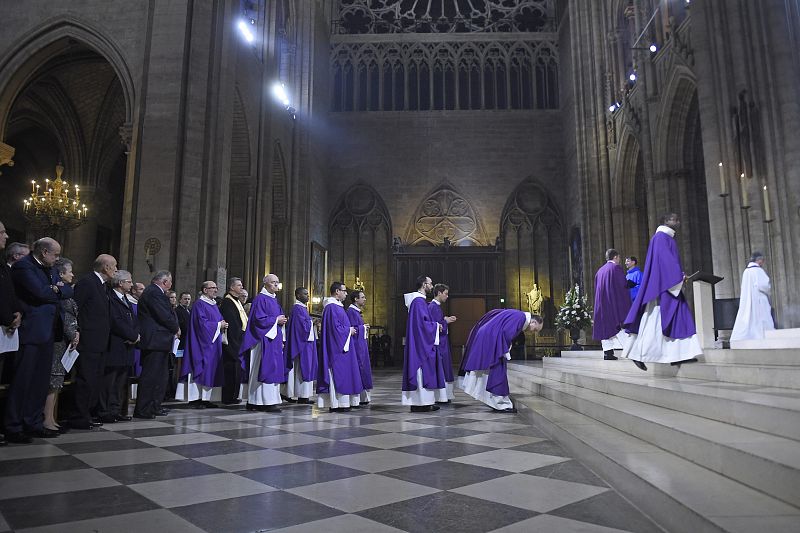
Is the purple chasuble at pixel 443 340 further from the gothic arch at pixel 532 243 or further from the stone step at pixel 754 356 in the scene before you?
the gothic arch at pixel 532 243

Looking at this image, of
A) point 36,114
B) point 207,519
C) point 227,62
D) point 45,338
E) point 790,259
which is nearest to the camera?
point 207,519

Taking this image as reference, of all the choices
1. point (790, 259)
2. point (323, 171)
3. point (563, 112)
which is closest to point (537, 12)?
point (563, 112)

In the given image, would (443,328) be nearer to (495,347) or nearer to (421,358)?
(421,358)

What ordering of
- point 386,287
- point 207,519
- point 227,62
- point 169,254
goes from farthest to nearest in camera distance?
point 386,287 < point 227,62 < point 169,254 < point 207,519

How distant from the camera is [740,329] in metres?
8.73

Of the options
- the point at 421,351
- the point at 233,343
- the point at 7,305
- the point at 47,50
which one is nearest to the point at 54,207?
the point at 47,50

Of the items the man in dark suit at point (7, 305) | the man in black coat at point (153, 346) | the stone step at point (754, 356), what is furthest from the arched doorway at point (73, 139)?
the stone step at point (754, 356)

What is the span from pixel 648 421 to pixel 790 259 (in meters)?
7.89

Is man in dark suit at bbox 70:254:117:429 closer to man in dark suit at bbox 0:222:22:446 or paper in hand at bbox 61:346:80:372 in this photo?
paper in hand at bbox 61:346:80:372

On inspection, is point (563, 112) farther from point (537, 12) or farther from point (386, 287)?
point (386, 287)

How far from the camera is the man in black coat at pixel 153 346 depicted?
6336mm

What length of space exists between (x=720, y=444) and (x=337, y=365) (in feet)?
16.8

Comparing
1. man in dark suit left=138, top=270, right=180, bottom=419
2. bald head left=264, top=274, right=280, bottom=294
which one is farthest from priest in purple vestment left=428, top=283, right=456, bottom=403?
man in dark suit left=138, top=270, right=180, bottom=419

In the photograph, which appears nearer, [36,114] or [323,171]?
[36,114]
